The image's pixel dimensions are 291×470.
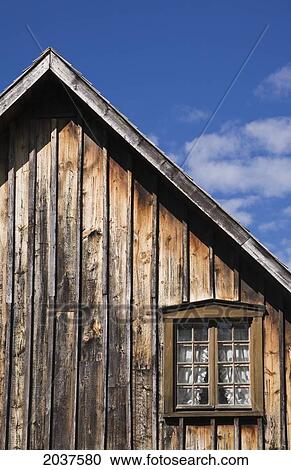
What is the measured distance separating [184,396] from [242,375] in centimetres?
76

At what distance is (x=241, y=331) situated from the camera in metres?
11.6

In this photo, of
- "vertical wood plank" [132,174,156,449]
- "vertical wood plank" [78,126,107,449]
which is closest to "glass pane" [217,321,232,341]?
"vertical wood plank" [132,174,156,449]

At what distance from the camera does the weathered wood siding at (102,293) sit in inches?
446

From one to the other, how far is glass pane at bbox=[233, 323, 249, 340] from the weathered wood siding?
0.27 metres

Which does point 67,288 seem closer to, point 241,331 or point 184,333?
point 184,333

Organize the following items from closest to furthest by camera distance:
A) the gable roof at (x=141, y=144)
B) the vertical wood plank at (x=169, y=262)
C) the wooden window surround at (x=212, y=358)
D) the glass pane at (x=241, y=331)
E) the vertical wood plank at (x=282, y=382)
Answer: the gable roof at (x=141, y=144), the vertical wood plank at (x=282, y=382), the wooden window surround at (x=212, y=358), the glass pane at (x=241, y=331), the vertical wood plank at (x=169, y=262)

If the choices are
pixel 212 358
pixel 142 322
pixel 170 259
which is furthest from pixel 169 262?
pixel 212 358

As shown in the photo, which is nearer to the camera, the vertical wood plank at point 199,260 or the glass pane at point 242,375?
the glass pane at point 242,375

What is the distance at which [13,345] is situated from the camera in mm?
11789

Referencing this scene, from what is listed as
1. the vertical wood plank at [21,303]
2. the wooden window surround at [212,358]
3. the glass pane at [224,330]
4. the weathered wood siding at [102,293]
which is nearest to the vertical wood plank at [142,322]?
the weathered wood siding at [102,293]

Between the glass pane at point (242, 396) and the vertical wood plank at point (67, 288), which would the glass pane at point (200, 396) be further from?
the vertical wood plank at point (67, 288)

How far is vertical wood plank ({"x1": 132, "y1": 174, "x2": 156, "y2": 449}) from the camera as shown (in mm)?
11336

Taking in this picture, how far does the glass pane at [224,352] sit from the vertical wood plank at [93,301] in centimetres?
143

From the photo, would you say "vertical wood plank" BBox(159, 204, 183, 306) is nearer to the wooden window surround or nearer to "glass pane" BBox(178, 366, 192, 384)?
the wooden window surround
